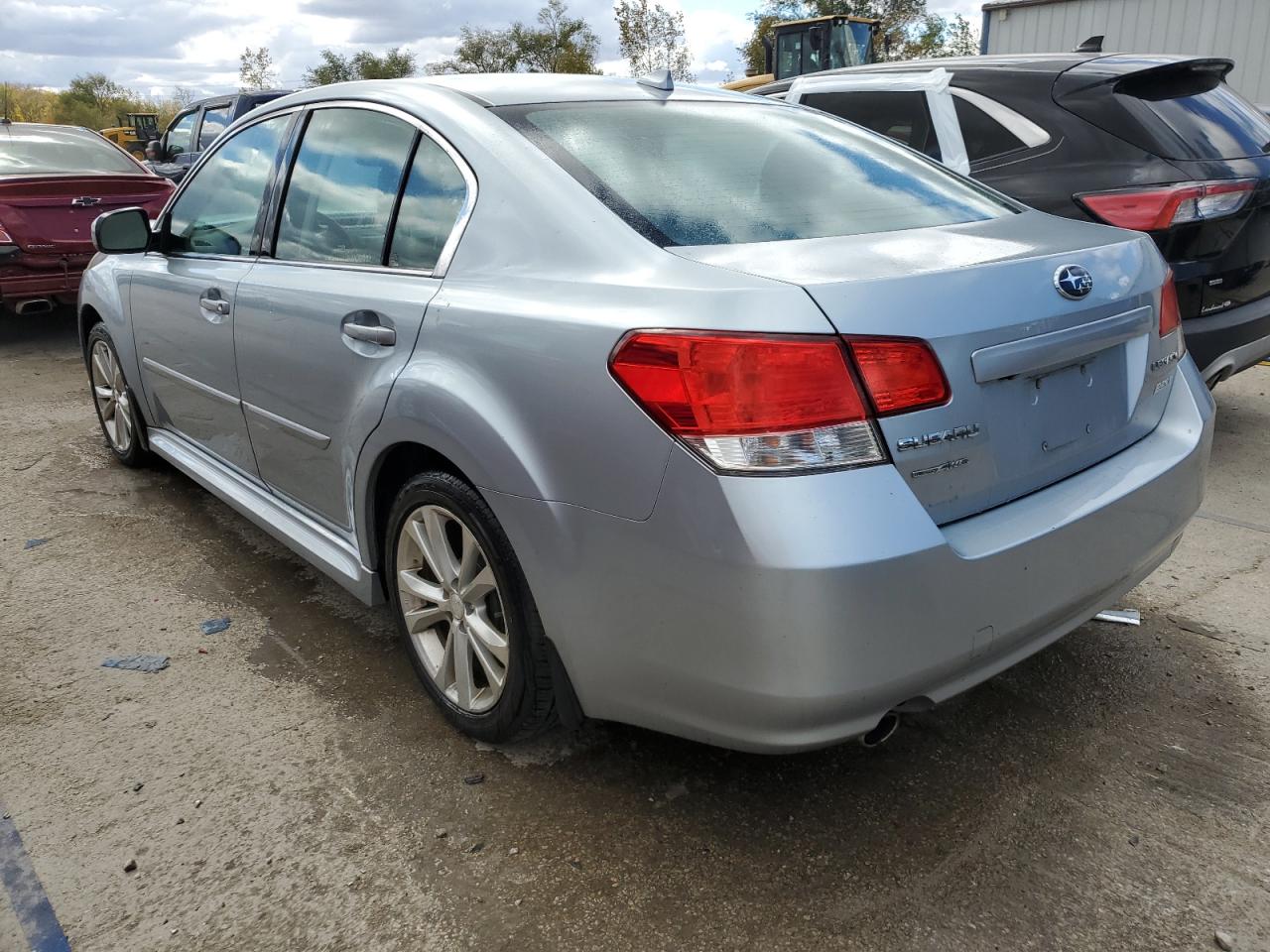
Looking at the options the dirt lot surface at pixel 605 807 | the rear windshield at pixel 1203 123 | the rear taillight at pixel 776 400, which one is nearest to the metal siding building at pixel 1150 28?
the rear windshield at pixel 1203 123

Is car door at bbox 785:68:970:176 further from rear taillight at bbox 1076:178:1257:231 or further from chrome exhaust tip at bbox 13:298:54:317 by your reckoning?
chrome exhaust tip at bbox 13:298:54:317

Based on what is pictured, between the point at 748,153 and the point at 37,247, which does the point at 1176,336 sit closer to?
the point at 748,153

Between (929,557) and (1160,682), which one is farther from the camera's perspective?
(1160,682)

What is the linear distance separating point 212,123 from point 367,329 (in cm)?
1201

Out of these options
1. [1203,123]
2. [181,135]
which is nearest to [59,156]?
[181,135]

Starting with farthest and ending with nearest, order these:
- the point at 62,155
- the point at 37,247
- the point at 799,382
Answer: the point at 62,155 → the point at 37,247 → the point at 799,382

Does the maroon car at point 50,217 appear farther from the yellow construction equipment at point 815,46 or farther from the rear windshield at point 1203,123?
the yellow construction equipment at point 815,46

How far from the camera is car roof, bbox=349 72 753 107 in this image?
270cm

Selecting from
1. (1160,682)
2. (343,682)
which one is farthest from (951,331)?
(343,682)

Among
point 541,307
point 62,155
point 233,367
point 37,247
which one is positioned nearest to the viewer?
point 541,307

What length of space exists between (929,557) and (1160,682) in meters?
1.42

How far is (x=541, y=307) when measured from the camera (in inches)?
83.5

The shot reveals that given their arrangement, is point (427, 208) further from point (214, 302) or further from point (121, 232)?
point (121, 232)

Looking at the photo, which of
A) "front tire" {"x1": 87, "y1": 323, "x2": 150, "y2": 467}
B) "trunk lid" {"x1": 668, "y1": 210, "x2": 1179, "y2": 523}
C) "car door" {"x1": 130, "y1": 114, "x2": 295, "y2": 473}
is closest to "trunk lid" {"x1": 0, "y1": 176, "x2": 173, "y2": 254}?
"front tire" {"x1": 87, "y1": 323, "x2": 150, "y2": 467}
